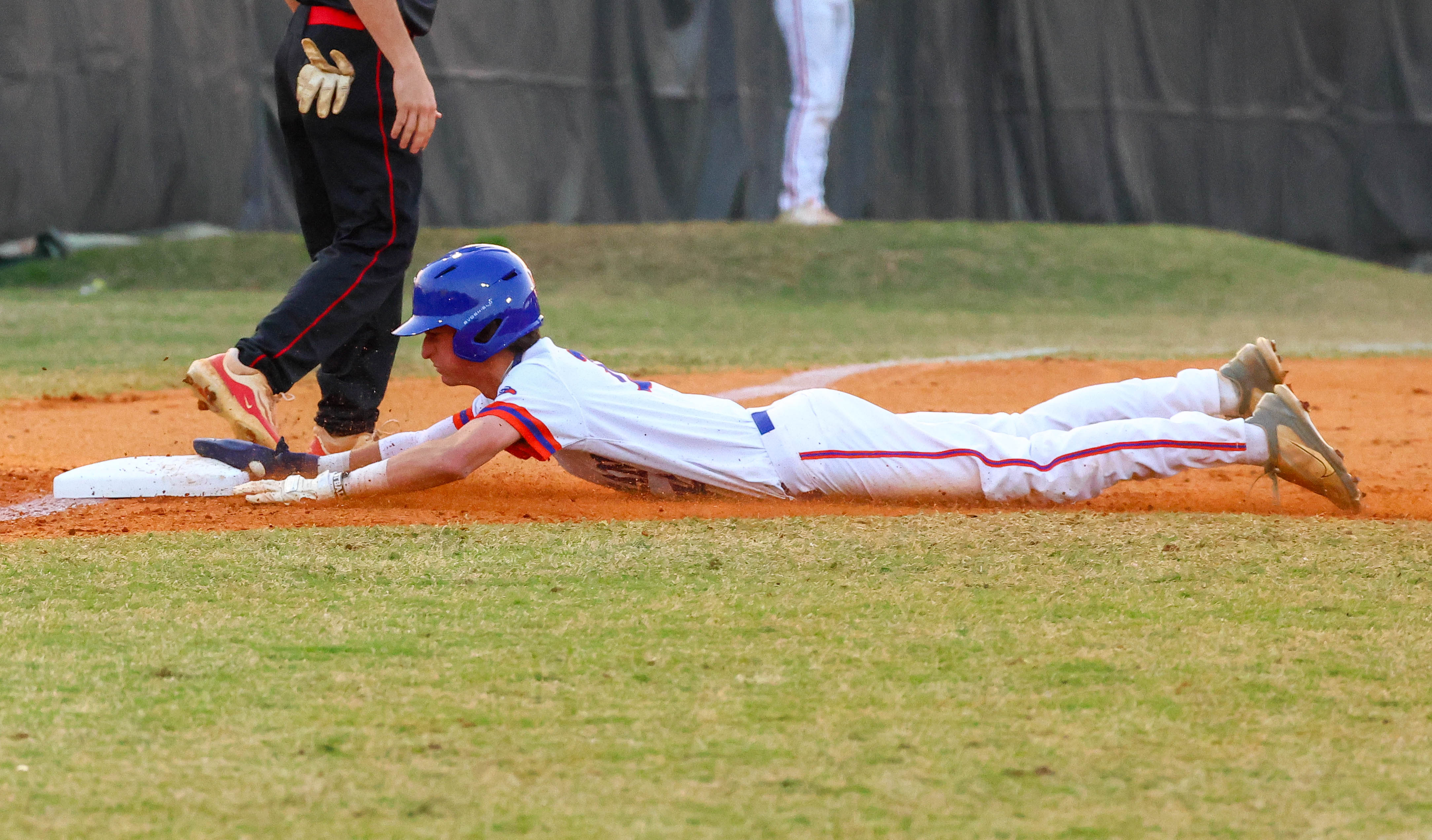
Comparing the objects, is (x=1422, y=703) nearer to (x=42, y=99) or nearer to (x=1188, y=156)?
(x=42, y=99)

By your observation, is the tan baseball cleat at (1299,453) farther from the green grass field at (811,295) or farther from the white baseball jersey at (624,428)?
the green grass field at (811,295)

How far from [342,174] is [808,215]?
30.4ft

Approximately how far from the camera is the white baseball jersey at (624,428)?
10.5 feet

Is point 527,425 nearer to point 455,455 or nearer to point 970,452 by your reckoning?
point 455,455

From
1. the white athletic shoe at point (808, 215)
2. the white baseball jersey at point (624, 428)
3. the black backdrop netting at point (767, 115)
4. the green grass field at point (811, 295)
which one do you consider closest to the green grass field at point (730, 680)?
the white baseball jersey at point (624, 428)

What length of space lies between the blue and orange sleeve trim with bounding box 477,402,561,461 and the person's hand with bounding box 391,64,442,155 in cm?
77

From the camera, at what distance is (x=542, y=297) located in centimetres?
1019

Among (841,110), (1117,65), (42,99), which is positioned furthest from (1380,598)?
(1117,65)

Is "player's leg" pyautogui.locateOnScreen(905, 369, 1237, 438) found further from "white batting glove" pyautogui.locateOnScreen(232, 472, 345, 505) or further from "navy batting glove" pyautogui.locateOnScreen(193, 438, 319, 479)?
"navy batting glove" pyautogui.locateOnScreen(193, 438, 319, 479)


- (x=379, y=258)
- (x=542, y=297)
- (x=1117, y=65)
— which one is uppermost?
(x=1117, y=65)

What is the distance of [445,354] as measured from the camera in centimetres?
332

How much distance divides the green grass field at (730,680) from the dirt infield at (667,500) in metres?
0.20

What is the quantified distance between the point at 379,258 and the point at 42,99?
8.02 meters

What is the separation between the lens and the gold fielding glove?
3570 millimetres
